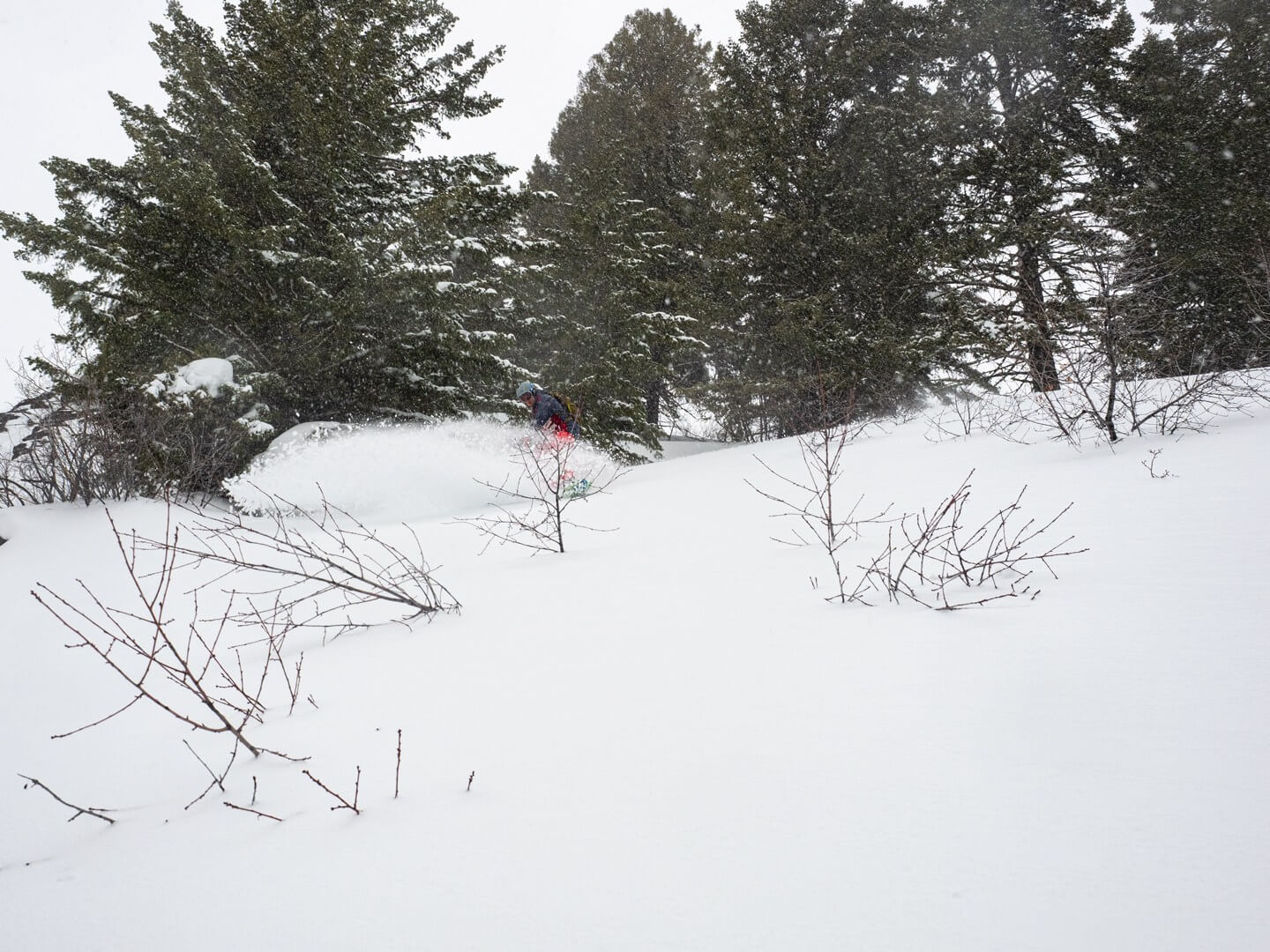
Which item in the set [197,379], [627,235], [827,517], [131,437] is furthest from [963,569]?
[627,235]

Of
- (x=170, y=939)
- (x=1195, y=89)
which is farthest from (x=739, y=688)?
(x=1195, y=89)

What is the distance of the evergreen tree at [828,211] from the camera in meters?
10.7

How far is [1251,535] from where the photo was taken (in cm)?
217

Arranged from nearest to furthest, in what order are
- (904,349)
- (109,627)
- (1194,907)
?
1. (1194,907)
2. (109,627)
3. (904,349)

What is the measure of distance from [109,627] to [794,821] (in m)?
3.87

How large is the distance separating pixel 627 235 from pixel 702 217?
7.31 ft

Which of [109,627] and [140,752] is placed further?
[109,627]

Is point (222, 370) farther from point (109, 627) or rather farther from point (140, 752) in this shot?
point (140, 752)

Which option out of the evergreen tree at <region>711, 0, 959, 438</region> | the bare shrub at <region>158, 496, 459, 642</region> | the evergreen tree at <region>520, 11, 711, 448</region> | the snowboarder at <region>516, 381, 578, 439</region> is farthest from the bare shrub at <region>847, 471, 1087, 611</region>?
the evergreen tree at <region>520, 11, 711, 448</region>

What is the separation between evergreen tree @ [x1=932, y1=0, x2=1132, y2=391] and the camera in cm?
988

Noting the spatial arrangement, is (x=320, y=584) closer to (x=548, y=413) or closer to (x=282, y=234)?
(x=548, y=413)

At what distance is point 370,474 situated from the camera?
→ 24.2ft

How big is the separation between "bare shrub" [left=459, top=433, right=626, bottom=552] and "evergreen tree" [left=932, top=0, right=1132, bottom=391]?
6699 mm

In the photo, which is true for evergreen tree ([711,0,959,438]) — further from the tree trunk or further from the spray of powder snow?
the spray of powder snow
